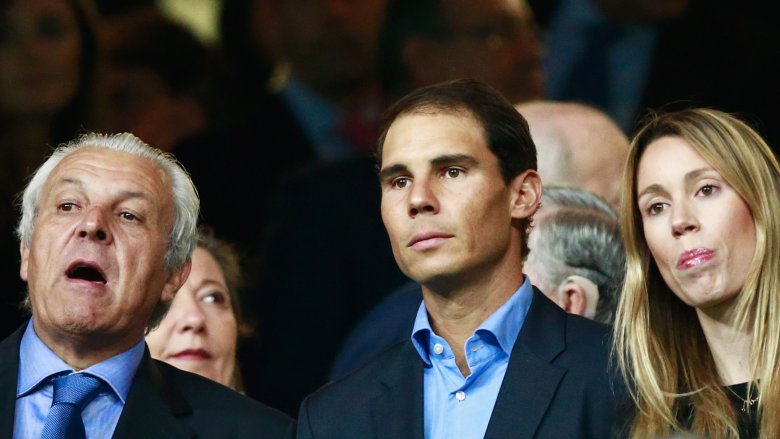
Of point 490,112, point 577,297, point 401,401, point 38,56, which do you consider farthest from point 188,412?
point 38,56

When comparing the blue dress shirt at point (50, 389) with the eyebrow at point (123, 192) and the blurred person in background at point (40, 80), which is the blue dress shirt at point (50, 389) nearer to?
the eyebrow at point (123, 192)

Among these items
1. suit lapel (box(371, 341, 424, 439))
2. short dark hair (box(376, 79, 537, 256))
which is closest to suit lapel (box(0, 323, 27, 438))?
suit lapel (box(371, 341, 424, 439))

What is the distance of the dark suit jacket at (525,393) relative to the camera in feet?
12.9

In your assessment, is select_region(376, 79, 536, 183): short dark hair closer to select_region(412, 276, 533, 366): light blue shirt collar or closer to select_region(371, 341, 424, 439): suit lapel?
select_region(412, 276, 533, 366): light blue shirt collar

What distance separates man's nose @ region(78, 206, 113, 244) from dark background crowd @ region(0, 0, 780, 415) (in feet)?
4.47

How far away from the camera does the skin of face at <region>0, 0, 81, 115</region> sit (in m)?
6.01

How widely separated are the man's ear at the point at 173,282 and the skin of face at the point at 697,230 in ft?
3.98

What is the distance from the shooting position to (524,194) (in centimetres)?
428

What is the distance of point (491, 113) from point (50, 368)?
127 centimetres

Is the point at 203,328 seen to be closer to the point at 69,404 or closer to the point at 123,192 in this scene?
the point at 123,192

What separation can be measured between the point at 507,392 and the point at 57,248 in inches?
45.9

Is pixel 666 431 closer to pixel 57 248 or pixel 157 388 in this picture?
pixel 157 388

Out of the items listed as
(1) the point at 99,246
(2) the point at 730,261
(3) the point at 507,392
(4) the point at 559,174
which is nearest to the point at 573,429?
(3) the point at 507,392

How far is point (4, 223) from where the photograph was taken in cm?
561
